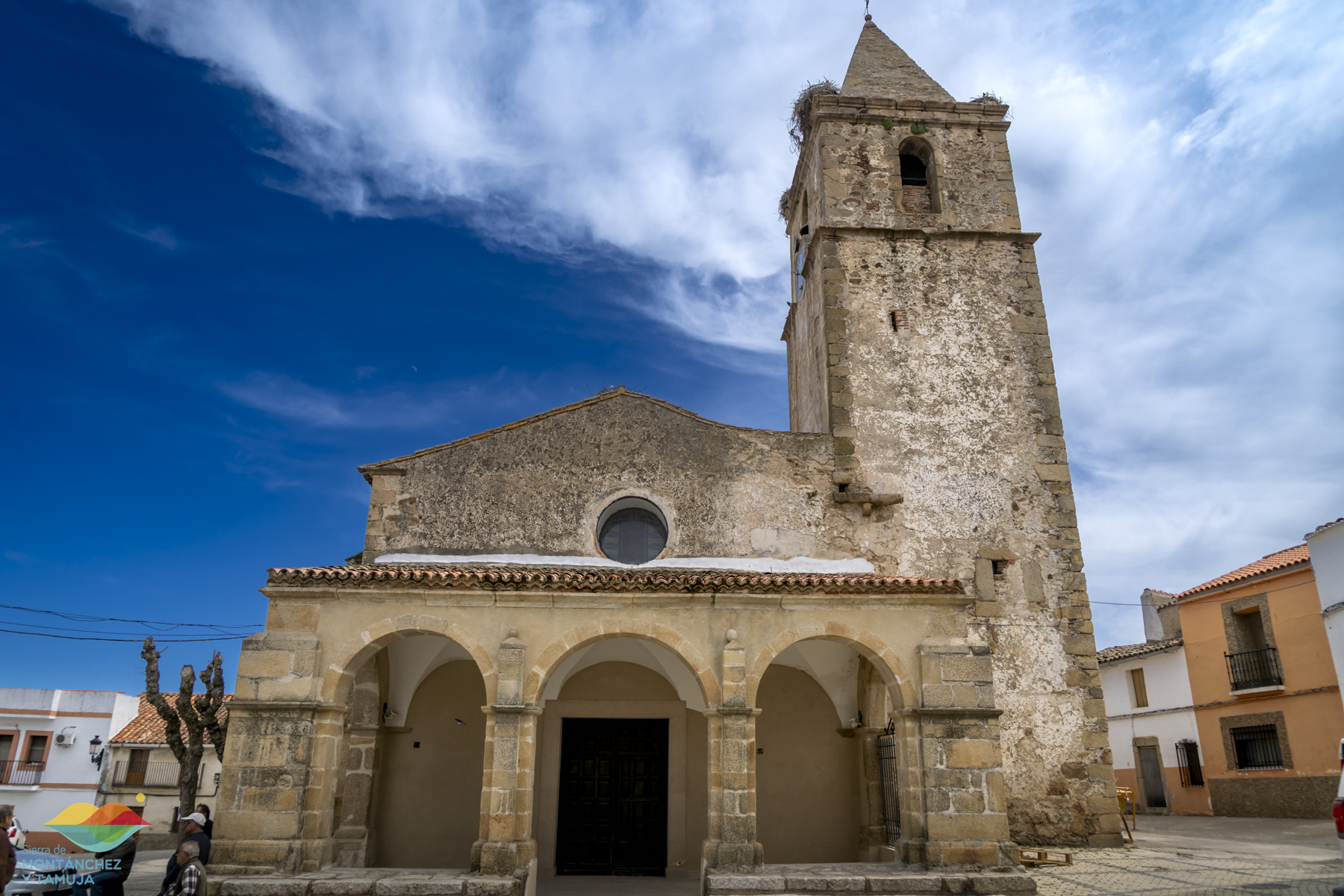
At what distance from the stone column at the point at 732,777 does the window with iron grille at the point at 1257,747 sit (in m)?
15.2

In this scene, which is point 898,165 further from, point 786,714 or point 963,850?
point 963,850

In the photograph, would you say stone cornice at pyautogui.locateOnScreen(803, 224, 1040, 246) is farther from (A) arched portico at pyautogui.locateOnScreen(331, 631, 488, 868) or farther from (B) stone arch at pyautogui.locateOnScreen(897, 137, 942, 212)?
(A) arched portico at pyautogui.locateOnScreen(331, 631, 488, 868)

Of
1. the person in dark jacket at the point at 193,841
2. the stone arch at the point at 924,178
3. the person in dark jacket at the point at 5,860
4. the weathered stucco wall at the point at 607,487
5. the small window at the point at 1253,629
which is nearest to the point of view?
the person in dark jacket at the point at 5,860

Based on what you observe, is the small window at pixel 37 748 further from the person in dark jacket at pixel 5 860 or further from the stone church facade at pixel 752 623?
the person in dark jacket at pixel 5 860

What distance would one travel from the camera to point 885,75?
16.8 metres

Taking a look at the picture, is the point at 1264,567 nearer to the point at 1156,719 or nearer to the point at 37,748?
the point at 1156,719

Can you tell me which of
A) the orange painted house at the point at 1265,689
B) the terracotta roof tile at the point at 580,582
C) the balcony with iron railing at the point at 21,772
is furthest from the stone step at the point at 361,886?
the balcony with iron railing at the point at 21,772

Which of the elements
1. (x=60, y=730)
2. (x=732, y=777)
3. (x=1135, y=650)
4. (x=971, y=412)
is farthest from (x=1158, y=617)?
(x=60, y=730)

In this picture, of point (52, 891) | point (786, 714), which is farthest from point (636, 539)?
point (52, 891)

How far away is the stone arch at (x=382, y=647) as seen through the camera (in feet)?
31.1

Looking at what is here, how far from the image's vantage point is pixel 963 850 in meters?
9.10

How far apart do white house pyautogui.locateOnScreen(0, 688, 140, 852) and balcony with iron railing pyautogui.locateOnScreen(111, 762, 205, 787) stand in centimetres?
66

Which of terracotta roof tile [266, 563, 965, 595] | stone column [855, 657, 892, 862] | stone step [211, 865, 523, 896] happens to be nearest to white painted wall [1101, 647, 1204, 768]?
stone column [855, 657, 892, 862]

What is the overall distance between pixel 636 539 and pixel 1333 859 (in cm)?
983
